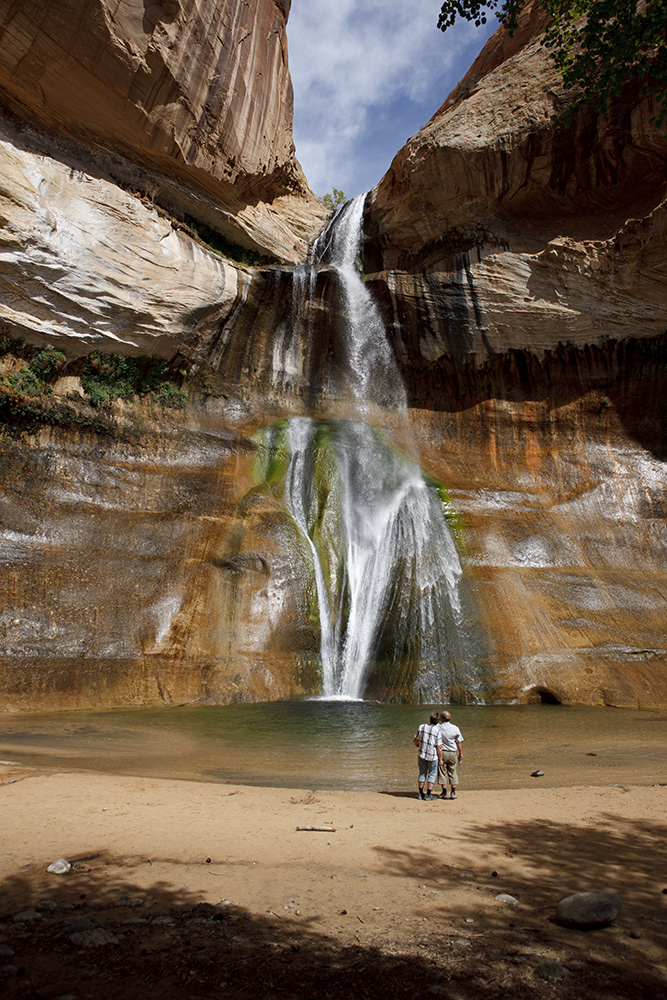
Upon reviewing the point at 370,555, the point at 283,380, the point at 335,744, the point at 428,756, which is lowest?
the point at 335,744

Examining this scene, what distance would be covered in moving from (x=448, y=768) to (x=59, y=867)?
4071 millimetres

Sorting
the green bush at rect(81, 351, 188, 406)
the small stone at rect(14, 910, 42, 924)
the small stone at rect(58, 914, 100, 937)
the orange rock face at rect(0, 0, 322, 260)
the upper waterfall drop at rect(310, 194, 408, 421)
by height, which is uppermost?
the orange rock face at rect(0, 0, 322, 260)

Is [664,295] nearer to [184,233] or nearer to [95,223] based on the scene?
[184,233]

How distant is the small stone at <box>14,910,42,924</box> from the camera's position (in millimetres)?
2832

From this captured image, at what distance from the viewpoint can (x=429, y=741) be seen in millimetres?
6496

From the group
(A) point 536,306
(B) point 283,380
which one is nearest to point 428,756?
(B) point 283,380

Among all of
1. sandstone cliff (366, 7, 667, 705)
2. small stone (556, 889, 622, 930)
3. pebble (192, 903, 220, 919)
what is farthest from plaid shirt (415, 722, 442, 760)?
sandstone cliff (366, 7, 667, 705)

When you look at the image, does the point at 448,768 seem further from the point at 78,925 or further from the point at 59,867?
the point at 78,925

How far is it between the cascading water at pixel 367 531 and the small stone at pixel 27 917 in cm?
1059

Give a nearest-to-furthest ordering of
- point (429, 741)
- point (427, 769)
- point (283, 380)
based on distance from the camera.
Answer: point (427, 769) → point (429, 741) → point (283, 380)

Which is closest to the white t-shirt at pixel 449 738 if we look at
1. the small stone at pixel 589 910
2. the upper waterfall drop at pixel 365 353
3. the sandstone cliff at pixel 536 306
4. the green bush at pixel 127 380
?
the small stone at pixel 589 910

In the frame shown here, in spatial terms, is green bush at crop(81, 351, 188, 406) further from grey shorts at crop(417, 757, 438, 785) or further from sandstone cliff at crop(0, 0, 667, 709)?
grey shorts at crop(417, 757, 438, 785)

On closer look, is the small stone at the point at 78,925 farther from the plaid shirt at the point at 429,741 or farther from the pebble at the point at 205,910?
the plaid shirt at the point at 429,741

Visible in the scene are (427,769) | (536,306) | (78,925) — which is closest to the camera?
(78,925)
